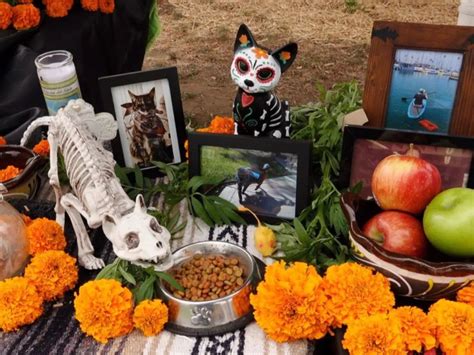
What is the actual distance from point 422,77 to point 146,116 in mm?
619

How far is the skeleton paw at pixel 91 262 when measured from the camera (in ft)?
3.40

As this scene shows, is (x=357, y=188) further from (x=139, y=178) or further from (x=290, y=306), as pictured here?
(x=139, y=178)

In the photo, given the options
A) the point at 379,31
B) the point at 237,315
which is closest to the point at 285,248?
the point at 237,315

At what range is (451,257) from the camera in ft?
2.78

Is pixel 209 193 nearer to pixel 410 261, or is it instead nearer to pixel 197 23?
pixel 410 261

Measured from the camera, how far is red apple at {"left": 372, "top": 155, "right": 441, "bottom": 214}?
0.88 m

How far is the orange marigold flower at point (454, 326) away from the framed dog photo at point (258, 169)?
365 mm

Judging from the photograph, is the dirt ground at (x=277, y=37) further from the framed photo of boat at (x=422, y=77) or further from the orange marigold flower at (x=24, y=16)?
the framed photo of boat at (x=422, y=77)

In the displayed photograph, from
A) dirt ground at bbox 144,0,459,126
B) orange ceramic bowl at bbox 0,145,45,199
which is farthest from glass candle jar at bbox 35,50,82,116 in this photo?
dirt ground at bbox 144,0,459,126

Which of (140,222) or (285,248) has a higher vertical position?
(140,222)

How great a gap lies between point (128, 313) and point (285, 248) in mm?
322

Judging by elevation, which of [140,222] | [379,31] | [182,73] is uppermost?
[379,31]

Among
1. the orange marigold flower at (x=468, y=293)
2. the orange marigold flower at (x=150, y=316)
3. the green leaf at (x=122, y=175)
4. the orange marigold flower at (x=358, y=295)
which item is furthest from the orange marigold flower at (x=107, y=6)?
the orange marigold flower at (x=468, y=293)

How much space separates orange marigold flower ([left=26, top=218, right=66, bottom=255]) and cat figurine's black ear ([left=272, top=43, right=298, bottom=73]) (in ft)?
1.84
